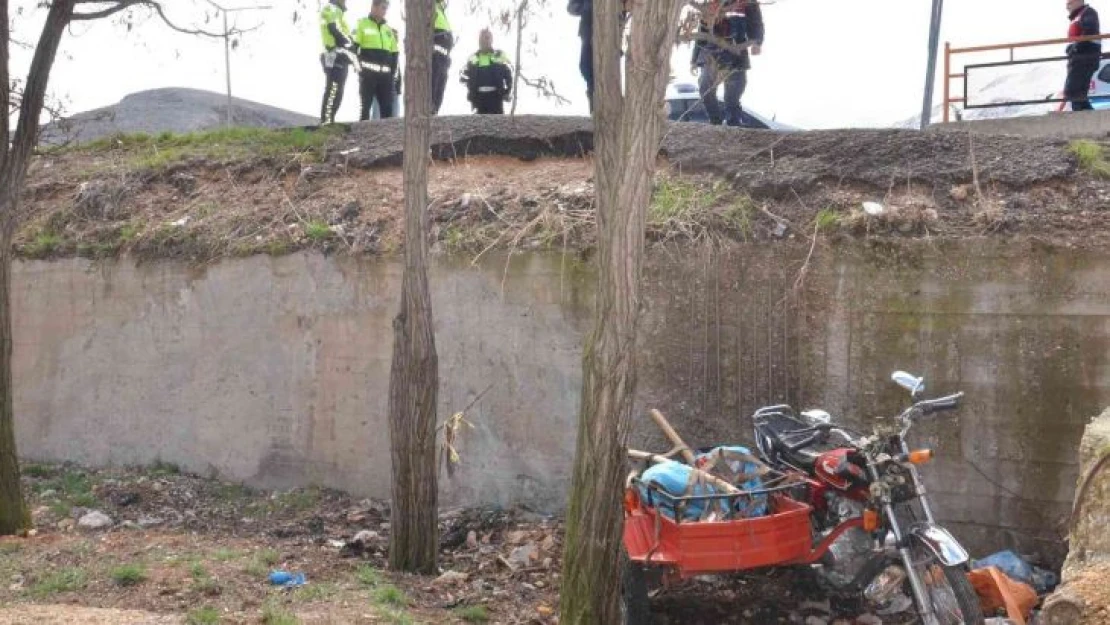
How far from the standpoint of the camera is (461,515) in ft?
26.6

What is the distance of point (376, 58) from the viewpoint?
11.3 m

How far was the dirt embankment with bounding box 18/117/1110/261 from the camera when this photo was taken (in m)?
7.32

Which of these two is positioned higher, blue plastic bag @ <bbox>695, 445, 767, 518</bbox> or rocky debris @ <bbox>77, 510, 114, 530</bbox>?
blue plastic bag @ <bbox>695, 445, 767, 518</bbox>

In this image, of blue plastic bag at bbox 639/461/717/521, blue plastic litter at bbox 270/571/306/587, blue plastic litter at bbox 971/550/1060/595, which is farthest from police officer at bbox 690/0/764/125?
blue plastic litter at bbox 270/571/306/587

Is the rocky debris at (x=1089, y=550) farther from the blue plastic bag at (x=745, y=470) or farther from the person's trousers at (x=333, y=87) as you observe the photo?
the person's trousers at (x=333, y=87)

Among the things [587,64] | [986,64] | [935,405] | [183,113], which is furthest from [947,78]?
[183,113]

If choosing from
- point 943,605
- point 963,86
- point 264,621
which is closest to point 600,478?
point 943,605

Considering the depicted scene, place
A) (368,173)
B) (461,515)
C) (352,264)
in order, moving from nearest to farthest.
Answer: (461,515), (352,264), (368,173)

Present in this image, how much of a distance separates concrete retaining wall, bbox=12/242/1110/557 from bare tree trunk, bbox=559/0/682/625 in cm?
259

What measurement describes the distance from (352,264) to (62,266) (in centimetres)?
367

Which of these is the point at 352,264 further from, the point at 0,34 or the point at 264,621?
the point at 264,621

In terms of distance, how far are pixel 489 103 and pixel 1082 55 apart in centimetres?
590

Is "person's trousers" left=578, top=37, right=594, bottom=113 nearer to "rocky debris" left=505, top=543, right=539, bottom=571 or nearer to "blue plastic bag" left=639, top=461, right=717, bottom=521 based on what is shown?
"rocky debris" left=505, top=543, right=539, bottom=571

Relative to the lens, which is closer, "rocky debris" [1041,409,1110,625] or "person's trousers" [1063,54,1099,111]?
"rocky debris" [1041,409,1110,625]
